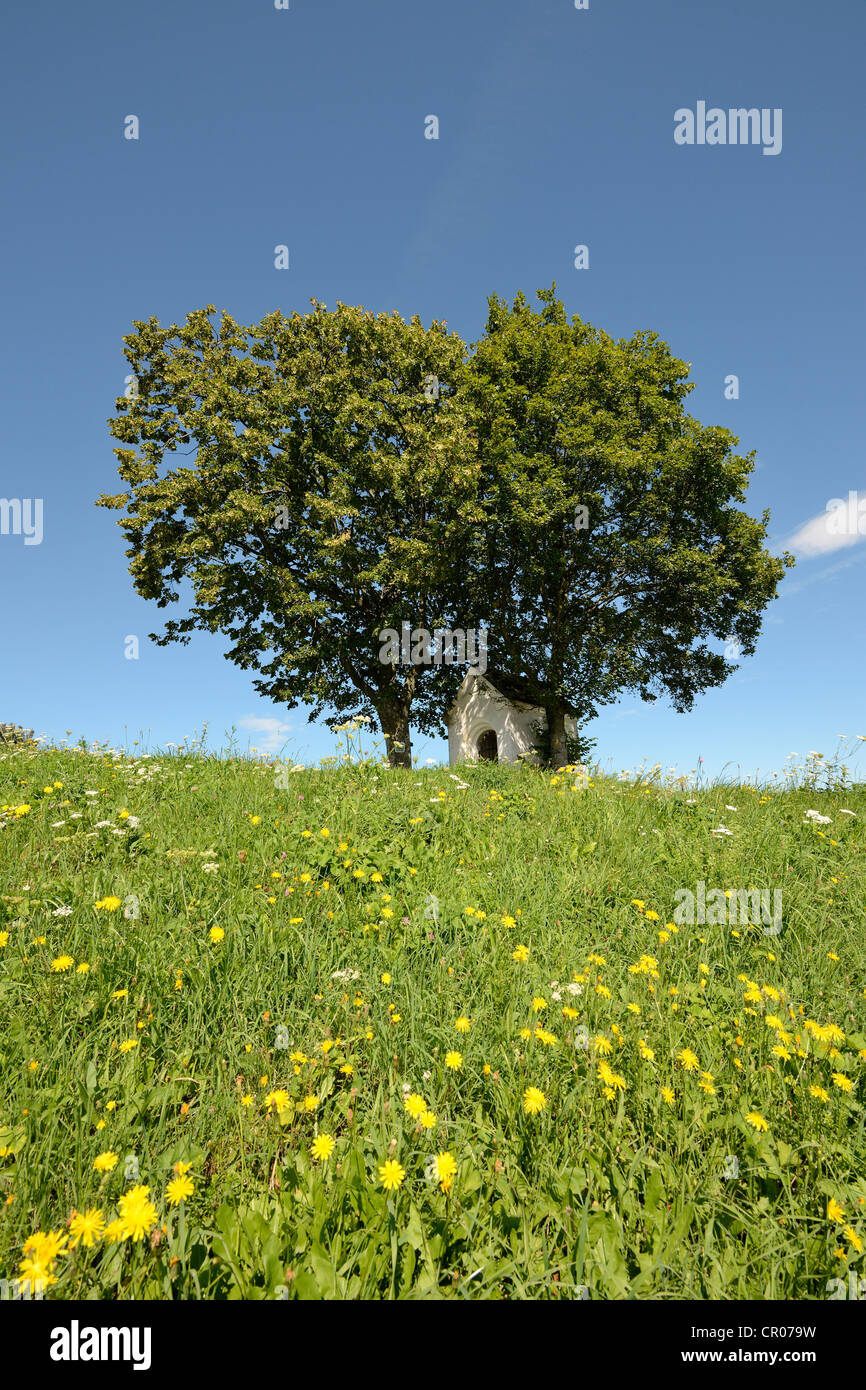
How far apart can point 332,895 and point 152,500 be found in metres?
18.3

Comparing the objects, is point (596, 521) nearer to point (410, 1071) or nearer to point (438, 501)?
point (438, 501)

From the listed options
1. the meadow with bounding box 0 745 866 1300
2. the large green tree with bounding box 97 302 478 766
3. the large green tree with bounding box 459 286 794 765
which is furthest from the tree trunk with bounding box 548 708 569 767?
the meadow with bounding box 0 745 866 1300

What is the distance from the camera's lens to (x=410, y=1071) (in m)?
3.10

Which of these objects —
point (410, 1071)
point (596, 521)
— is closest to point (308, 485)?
point (596, 521)

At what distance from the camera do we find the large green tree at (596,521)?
1906cm

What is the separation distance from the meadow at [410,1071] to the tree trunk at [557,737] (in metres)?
16.2

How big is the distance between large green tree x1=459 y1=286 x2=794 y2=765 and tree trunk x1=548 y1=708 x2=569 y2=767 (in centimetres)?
7

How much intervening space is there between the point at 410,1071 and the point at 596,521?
61.7 ft

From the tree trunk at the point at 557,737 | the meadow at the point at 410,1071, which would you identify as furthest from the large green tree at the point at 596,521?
the meadow at the point at 410,1071

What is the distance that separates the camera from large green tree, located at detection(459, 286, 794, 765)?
750 inches

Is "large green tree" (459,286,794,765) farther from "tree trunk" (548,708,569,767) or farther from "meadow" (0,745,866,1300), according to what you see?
"meadow" (0,745,866,1300)

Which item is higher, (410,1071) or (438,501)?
(438,501)
